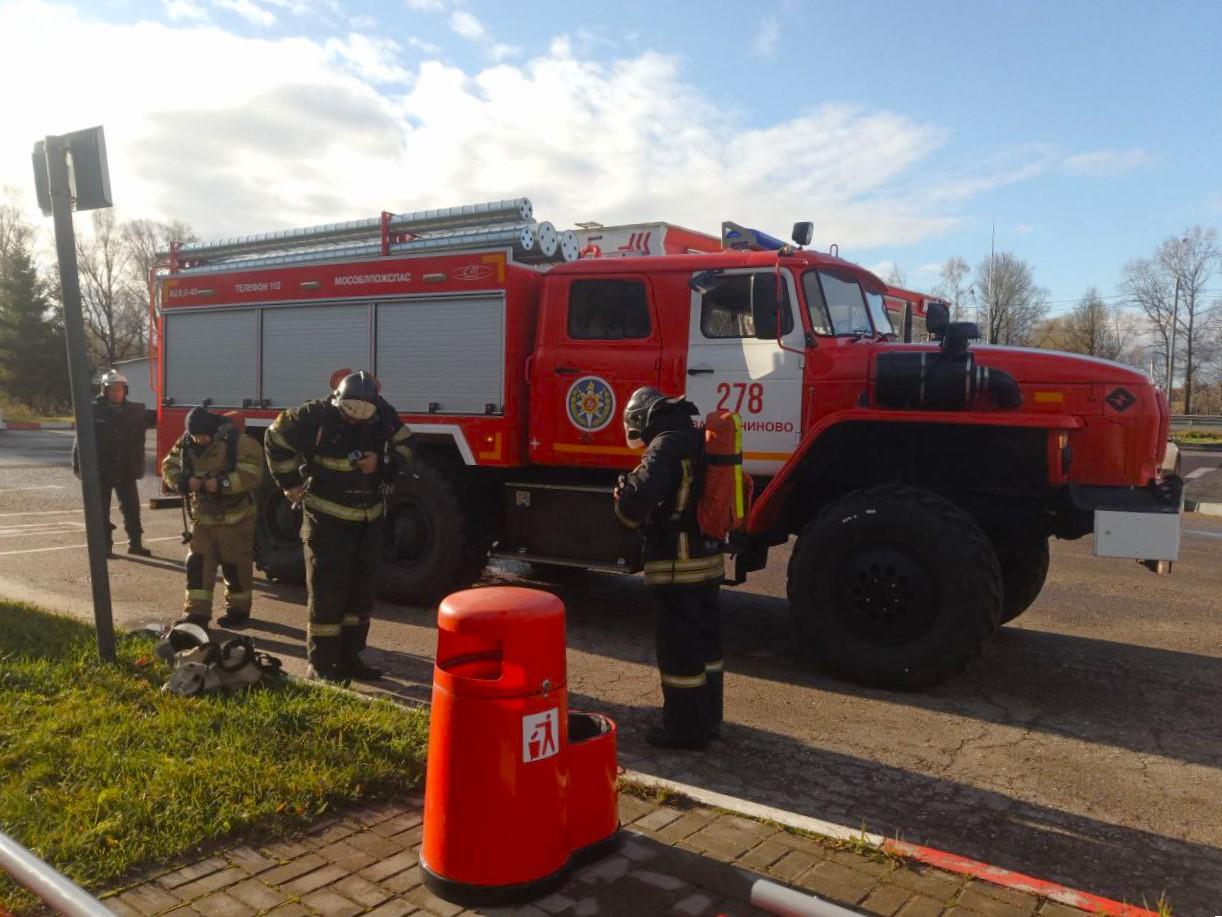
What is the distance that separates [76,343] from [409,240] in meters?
3.38

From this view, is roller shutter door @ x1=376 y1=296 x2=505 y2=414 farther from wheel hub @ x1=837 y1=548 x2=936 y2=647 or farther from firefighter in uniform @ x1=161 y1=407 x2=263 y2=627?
wheel hub @ x1=837 y1=548 x2=936 y2=647

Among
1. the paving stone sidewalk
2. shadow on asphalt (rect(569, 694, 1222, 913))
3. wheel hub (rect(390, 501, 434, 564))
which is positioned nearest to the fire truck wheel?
shadow on asphalt (rect(569, 694, 1222, 913))

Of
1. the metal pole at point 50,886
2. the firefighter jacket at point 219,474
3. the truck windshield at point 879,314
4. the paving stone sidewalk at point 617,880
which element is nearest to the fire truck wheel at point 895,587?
the truck windshield at point 879,314

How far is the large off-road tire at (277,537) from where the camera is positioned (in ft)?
26.7

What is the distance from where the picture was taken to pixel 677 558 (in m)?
4.43

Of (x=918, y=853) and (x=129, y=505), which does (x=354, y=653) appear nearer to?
(x=918, y=853)

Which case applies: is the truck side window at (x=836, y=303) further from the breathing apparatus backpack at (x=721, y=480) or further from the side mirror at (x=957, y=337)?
the breathing apparatus backpack at (x=721, y=480)

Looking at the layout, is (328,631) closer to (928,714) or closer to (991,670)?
(928,714)

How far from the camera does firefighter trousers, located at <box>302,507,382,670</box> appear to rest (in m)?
5.29

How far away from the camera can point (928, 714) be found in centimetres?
504

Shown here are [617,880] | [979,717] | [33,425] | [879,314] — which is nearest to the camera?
[617,880]

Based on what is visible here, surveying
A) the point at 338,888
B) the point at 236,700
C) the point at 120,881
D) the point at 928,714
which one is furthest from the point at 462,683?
the point at 928,714

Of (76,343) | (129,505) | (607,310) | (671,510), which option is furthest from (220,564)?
(671,510)

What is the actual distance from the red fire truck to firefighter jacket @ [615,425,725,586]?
4.42 feet
